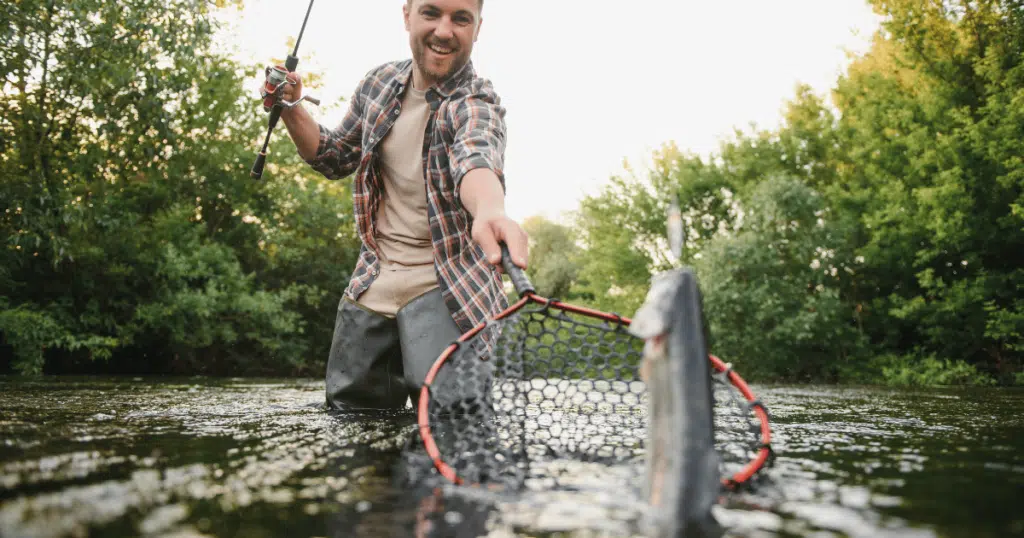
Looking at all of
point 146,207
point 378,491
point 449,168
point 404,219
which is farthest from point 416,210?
point 146,207

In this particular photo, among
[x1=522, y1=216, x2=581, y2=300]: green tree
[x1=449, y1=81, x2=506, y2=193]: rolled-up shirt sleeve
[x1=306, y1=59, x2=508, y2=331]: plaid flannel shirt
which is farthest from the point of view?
[x1=522, y1=216, x2=581, y2=300]: green tree

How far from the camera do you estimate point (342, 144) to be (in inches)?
145

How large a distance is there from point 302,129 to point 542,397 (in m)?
1.96

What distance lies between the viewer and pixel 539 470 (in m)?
1.74

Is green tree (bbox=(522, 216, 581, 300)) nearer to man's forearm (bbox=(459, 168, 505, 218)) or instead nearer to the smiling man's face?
the smiling man's face

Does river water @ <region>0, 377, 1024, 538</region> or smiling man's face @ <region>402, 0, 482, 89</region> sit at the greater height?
smiling man's face @ <region>402, 0, 482, 89</region>

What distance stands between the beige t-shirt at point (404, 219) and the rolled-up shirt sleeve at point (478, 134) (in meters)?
0.28

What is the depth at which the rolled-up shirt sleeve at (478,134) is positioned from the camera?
2.76 metres

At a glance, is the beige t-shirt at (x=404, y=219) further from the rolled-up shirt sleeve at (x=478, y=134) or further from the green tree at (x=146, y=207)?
the green tree at (x=146, y=207)

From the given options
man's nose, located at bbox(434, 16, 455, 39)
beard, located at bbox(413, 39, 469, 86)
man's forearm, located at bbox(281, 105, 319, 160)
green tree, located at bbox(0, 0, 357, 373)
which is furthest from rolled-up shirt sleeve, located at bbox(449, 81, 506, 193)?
green tree, located at bbox(0, 0, 357, 373)

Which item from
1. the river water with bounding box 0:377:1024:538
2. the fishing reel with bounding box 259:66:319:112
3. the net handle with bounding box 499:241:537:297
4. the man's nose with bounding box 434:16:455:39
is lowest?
the river water with bounding box 0:377:1024:538

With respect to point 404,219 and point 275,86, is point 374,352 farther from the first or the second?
point 275,86

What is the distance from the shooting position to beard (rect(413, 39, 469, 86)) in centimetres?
312

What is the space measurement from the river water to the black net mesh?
135 millimetres
